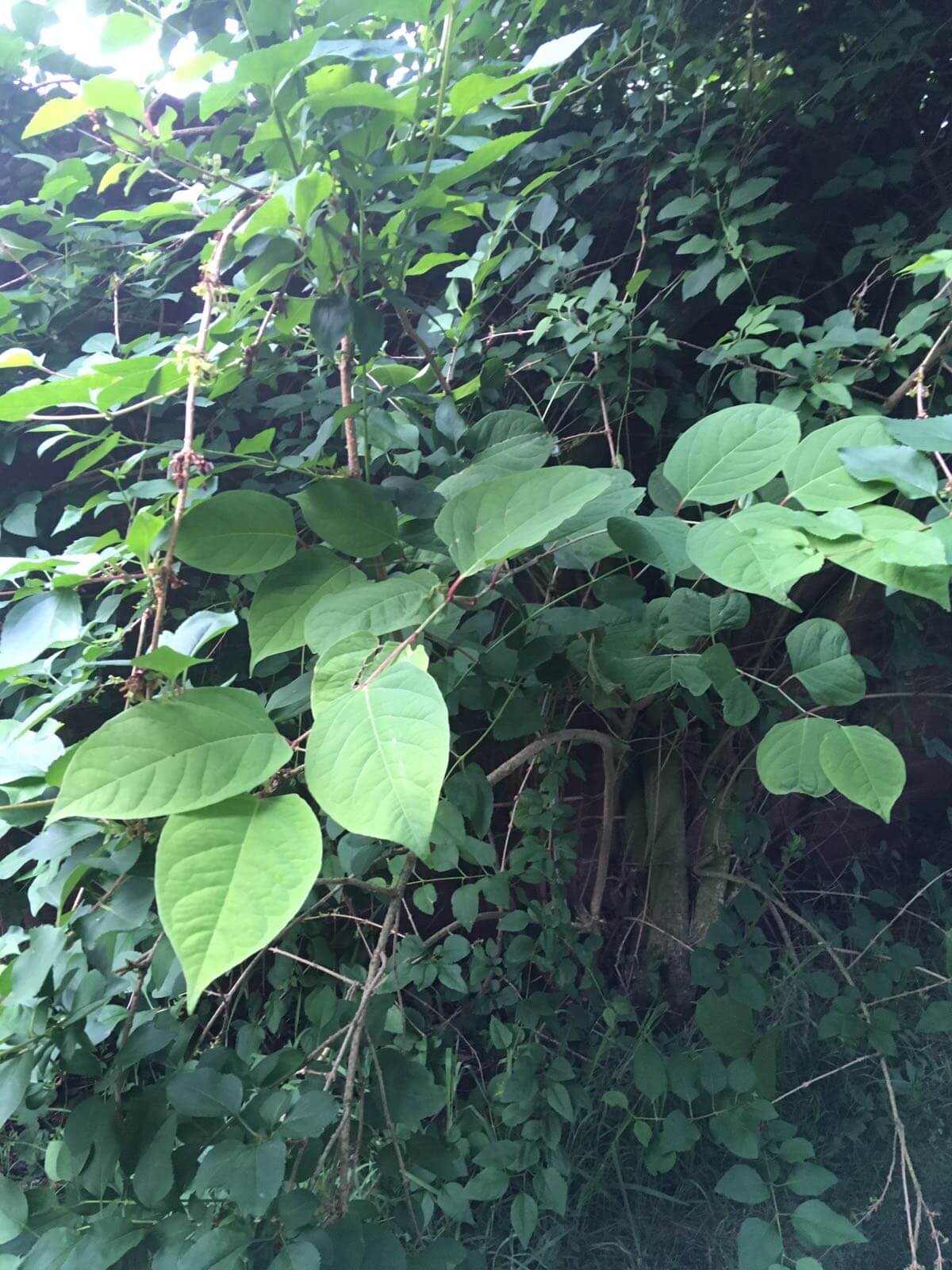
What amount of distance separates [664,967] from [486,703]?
33.6 inches

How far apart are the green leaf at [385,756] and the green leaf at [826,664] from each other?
0.33 m

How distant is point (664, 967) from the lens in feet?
3.87

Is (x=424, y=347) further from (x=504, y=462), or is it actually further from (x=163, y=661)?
(x=163, y=661)

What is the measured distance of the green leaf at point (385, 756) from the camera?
0.27 meters

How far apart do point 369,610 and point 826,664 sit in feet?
A: 1.13

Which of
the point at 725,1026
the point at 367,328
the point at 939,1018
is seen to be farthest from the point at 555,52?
the point at 939,1018

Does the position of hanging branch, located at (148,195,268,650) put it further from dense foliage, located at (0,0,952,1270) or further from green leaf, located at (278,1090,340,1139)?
green leaf, located at (278,1090,340,1139)

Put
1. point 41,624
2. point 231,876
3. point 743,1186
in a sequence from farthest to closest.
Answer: point 743,1186 < point 41,624 < point 231,876

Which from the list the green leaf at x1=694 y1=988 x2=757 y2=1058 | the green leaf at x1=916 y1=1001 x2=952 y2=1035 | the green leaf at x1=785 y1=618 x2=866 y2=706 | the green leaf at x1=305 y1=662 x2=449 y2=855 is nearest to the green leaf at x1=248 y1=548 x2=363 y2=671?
the green leaf at x1=305 y1=662 x2=449 y2=855

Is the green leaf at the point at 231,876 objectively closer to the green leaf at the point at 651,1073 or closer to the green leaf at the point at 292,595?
the green leaf at the point at 292,595

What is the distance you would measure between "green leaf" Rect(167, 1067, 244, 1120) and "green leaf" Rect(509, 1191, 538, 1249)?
1.90 ft

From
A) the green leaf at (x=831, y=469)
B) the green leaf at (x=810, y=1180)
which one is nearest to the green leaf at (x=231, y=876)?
the green leaf at (x=831, y=469)

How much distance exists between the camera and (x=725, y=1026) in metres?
0.79

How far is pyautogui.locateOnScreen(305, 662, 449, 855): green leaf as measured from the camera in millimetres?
274
